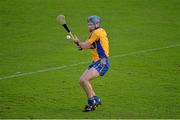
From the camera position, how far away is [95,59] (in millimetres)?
14906

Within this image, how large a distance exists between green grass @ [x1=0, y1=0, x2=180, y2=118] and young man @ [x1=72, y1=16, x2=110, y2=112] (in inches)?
13.8

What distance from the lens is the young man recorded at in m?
14.6

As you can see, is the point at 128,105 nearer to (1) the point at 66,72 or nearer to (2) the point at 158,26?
(1) the point at 66,72

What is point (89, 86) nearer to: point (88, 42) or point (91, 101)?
point (91, 101)

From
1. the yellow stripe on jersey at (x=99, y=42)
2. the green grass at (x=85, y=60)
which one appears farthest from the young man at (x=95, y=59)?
the green grass at (x=85, y=60)

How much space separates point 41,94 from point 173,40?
8.53m

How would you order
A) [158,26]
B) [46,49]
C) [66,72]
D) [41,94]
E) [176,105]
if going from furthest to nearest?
[158,26] → [46,49] → [66,72] → [41,94] → [176,105]

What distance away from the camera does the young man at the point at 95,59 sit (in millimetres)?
14594

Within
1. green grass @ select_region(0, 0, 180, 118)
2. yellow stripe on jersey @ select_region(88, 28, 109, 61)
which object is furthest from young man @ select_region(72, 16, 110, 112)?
green grass @ select_region(0, 0, 180, 118)

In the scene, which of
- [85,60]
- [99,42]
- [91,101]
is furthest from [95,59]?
[85,60]

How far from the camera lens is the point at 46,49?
22094mm

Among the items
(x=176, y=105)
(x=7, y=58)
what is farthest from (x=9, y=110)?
(x=7, y=58)

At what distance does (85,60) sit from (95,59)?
5.70 metres

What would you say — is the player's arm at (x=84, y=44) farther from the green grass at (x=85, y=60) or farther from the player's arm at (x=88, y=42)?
the green grass at (x=85, y=60)
